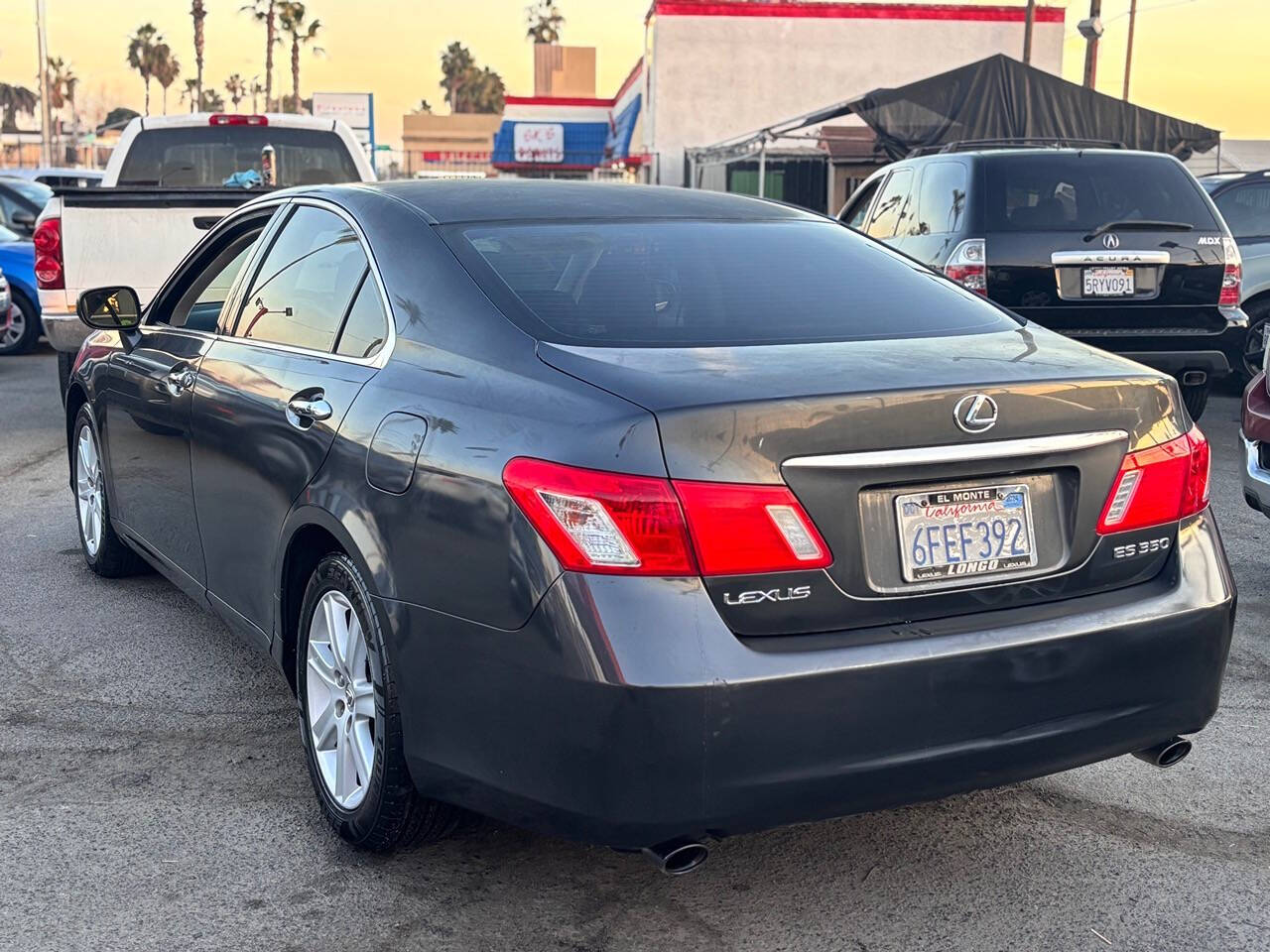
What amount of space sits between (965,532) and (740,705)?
606 millimetres

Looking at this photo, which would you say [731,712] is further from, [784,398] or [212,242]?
[212,242]

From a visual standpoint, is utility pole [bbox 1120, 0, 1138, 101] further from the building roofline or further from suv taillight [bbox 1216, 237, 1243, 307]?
suv taillight [bbox 1216, 237, 1243, 307]

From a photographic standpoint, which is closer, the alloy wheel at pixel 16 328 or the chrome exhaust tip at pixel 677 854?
the chrome exhaust tip at pixel 677 854

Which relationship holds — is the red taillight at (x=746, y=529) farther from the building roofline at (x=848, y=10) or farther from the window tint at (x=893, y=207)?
the building roofline at (x=848, y=10)

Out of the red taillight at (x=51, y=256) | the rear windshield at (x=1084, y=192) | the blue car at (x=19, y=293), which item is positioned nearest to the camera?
the rear windshield at (x=1084, y=192)

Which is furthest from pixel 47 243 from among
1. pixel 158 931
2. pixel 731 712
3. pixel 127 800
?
pixel 731 712

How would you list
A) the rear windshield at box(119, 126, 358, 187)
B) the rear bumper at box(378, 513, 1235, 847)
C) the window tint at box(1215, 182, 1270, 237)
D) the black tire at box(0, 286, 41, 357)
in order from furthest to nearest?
the black tire at box(0, 286, 41, 357) < the window tint at box(1215, 182, 1270, 237) < the rear windshield at box(119, 126, 358, 187) < the rear bumper at box(378, 513, 1235, 847)

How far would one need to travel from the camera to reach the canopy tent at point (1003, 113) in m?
17.9

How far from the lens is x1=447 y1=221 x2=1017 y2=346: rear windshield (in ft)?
11.0

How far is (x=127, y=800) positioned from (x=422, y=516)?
1389mm

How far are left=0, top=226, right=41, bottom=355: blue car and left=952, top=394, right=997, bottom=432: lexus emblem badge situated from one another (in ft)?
42.6

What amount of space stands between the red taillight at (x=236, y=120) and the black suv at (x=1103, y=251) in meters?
5.22

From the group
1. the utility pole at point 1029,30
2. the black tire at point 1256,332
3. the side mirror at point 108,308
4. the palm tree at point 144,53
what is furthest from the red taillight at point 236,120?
the palm tree at point 144,53

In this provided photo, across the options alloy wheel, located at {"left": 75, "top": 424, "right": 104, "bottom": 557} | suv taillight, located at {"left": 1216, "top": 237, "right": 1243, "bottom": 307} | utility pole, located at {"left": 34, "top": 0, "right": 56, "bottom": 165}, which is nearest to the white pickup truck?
alloy wheel, located at {"left": 75, "top": 424, "right": 104, "bottom": 557}
